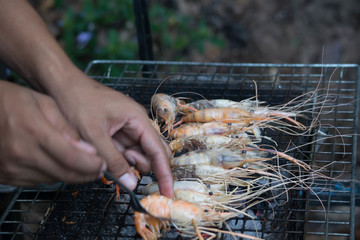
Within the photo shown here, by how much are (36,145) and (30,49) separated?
1.19 metres

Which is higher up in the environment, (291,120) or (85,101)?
(291,120)

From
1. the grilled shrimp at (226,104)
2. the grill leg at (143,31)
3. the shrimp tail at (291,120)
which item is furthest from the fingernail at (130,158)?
the grill leg at (143,31)

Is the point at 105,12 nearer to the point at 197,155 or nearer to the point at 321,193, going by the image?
the point at 197,155

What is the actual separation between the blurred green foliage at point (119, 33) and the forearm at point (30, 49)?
357cm

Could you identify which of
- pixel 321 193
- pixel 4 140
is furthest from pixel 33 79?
pixel 321 193

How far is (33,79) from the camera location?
2.73 meters

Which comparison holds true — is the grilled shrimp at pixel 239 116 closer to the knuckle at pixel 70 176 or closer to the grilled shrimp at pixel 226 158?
the grilled shrimp at pixel 226 158

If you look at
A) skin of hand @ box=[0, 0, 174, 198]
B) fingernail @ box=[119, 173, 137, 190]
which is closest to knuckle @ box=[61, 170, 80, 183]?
skin of hand @ box=[0, 0, 174, 198]

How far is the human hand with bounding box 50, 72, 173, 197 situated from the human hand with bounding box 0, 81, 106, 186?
0.50m

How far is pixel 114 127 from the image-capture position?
8.54 ft

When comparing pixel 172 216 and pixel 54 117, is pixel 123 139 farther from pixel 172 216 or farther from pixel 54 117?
pixel 54 117

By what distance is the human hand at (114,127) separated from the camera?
2.41 meters

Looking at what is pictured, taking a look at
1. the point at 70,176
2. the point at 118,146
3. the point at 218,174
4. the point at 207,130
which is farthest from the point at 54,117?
the point at 207,130

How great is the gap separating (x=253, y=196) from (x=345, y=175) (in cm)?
71
